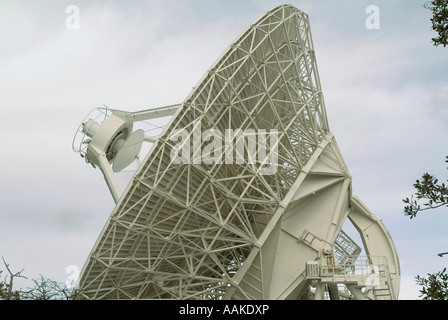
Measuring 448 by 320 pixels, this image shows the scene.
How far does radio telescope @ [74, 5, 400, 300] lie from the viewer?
2327cm

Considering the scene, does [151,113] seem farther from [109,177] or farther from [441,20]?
[441,20]

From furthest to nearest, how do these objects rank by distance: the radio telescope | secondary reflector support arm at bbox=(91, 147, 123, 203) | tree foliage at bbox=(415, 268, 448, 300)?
secondary reflector support arm at bbox=(91, 147, 123, 203), the radio telescope, tree foliage at bbox=(415, 268, 448, 300)

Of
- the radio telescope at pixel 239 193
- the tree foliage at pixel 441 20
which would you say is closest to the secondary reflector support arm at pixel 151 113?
the radio telescope at pixel 239 193

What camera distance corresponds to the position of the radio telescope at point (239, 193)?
76.3ft

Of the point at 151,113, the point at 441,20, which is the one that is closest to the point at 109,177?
the point at 151,113

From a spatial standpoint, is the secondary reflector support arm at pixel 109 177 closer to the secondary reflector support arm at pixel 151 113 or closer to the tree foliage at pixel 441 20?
the secondary reflector support arm at pixel 151 113

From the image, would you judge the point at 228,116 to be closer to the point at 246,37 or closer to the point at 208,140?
the point at 208,140

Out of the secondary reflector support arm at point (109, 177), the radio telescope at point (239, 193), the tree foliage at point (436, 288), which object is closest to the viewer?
the tree foliage at point (436, 288)

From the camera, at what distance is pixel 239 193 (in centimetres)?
2611

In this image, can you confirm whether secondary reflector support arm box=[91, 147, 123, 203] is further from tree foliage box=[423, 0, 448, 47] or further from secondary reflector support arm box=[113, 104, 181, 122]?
tree foliage box=[423, 0, 448, 47]

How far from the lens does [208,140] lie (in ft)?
77.8

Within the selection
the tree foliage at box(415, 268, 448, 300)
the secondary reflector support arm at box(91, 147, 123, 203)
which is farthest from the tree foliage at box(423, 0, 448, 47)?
the secondary reflector support arm at box(91, 147, 123, 203)

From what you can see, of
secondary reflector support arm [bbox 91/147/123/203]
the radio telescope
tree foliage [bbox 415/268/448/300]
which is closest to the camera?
tree foliage [bbox 415/268/448/300]
